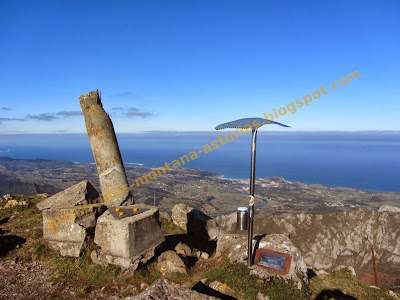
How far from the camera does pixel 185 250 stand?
8.44 meters

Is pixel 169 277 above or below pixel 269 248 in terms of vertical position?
below

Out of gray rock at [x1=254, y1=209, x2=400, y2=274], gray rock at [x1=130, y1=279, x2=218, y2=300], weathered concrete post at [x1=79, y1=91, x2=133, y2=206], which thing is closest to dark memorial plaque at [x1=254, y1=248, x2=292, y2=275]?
gray rock at [x1=130, y1=279, x2=218, y2=300]

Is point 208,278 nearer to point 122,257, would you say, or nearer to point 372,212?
point 122,257

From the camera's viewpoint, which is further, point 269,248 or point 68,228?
point 68,228

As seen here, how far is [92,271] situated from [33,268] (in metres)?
1.85

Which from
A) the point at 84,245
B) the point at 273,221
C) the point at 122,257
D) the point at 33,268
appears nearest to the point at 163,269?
the point at 122,257

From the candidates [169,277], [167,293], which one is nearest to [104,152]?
[169,277]

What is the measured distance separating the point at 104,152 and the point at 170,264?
4.19 metres

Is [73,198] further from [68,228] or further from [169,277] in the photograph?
[169,277]

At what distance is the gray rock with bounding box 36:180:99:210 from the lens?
850 cm

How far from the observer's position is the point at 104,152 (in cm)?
865

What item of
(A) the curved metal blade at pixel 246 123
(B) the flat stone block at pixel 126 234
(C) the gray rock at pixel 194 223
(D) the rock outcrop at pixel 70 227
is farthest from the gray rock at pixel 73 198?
(A) the curved metal blade at pixel 246 123

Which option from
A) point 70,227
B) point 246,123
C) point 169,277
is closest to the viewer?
point 246,123

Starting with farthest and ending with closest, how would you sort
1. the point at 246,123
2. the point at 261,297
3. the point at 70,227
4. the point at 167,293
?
the point at 70,227 < the point at 246,123 < the point at 261,297 < the point at 167,293
